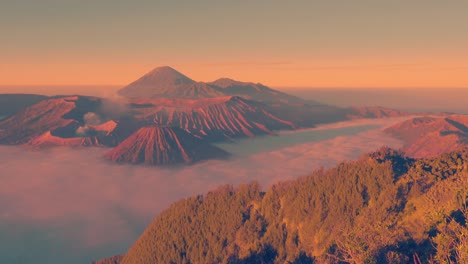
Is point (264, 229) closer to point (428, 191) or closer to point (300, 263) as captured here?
point (300, 263)

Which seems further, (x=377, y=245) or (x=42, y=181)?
(x=42, y=181)

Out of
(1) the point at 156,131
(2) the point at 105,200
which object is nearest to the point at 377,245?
(2) the point at 105,200

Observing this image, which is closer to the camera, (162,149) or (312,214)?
(312,214)

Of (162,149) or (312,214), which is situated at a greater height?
(312,214)

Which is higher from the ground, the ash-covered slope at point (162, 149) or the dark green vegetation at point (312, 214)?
the dark green vegetation at point (312, 214)
